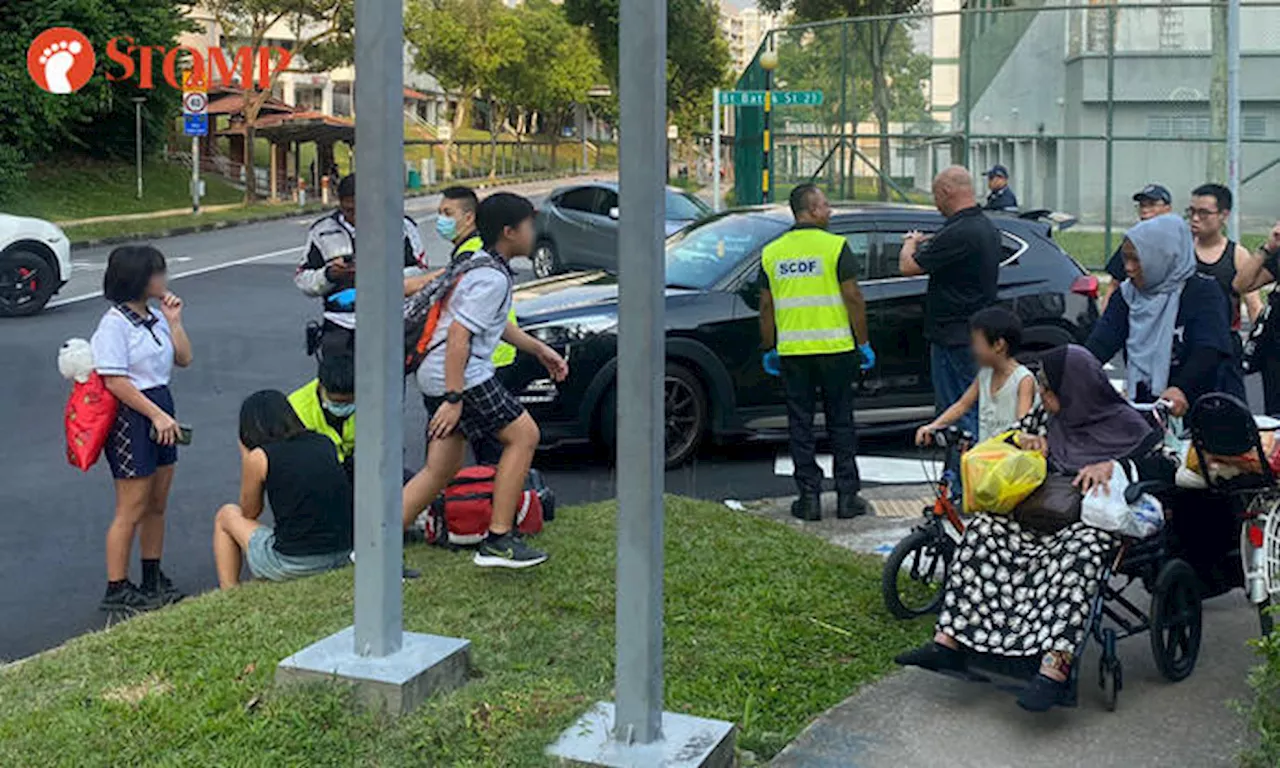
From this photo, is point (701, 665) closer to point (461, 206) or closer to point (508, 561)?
point (508, 561)

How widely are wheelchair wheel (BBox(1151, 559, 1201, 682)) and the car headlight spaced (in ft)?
15.4

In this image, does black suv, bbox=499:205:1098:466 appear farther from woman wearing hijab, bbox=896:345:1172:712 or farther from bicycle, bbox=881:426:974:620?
woman wearing hijab, bbox=896:345:1172:712

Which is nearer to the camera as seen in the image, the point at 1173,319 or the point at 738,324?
the point at 1173,319

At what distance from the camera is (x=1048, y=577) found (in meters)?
4.88

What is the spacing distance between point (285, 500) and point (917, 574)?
2618 millimetres

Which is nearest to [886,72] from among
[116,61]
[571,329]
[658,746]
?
[571,329]

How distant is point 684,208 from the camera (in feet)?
70.1

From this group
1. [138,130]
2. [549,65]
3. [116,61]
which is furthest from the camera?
[549,65]

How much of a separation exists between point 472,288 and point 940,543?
2124 mm

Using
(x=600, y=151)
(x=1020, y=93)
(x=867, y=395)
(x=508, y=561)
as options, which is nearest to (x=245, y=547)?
(x=508, y=561)

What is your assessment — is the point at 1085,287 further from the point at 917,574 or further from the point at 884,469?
the point at 917,574

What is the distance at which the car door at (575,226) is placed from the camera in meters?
21.9

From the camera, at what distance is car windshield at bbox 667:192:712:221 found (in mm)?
20875

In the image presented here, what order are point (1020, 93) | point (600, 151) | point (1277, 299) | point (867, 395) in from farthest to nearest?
point (600, 151) < point (1020, 93) < point (867, 395) < point (1277, 299)
